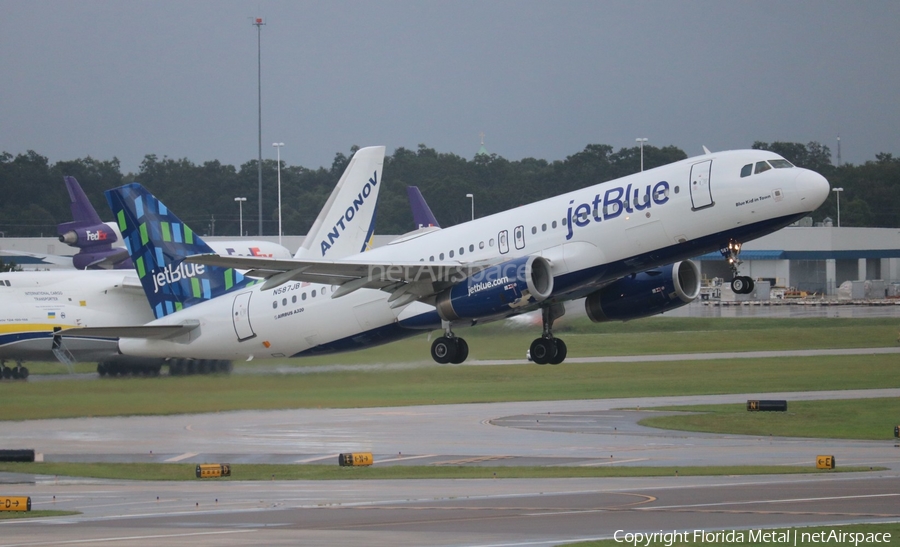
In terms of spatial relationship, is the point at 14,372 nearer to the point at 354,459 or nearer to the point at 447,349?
the point at 354,459

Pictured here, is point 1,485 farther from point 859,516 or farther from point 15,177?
point 15,177

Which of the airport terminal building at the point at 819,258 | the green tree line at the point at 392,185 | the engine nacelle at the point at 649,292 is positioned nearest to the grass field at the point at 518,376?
the engine nacelle at the point at 649,292

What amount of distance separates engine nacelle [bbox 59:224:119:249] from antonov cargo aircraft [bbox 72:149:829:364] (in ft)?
167

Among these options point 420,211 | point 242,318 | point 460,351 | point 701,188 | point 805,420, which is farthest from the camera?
point 420,211

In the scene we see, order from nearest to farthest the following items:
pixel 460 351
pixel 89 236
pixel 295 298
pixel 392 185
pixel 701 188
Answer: pixel 701 188 < pixel 460 351 < pixel 295 298 < pixel 89 236 < pixel 392 185

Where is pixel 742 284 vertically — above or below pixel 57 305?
below

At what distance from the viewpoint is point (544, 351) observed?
129 feet

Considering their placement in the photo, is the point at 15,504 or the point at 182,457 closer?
the point at 15,504

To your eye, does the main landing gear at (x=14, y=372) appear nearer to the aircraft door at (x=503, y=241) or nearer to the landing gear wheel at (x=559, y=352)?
the landing gear wheel at (x=559, y=352)

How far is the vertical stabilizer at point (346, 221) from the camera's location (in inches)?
1921

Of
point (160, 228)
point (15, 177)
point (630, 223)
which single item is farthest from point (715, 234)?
point (15, 177)

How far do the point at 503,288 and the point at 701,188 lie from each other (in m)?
6.55

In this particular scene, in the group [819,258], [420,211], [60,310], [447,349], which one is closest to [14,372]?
[60,310]

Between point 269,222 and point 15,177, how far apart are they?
34318 mm
